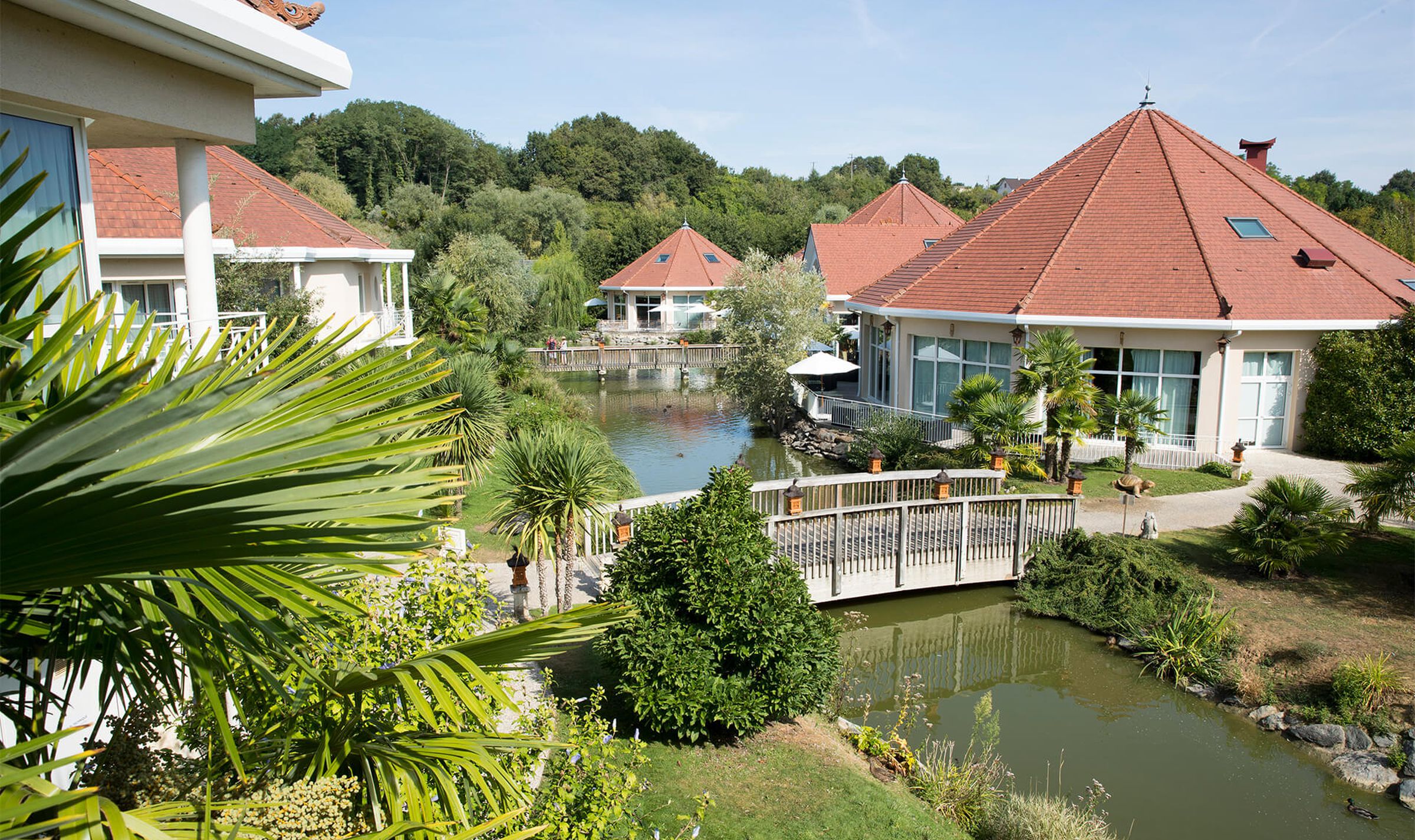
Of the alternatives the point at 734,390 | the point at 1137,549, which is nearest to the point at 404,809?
the point at 1137,549

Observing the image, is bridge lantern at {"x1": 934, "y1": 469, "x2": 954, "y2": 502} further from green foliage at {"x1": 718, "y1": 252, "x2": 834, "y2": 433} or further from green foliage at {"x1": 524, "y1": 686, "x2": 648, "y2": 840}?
green foliage at {"x1": 718, "y1": 252, "x2": 834, "y2": 433}

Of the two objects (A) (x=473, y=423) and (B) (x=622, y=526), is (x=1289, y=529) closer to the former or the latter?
(B) (x=622, y=526)

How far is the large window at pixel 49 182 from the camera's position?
4812 millimetres

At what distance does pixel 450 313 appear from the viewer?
2602cm

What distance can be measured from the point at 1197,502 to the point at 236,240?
19726mm

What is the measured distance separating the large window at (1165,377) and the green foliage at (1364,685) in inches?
410

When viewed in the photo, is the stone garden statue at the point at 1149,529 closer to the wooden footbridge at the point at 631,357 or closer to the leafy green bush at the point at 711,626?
the leafy green bush at the point at 711,626

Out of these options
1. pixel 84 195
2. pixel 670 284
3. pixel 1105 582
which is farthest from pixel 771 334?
pixel 670 284

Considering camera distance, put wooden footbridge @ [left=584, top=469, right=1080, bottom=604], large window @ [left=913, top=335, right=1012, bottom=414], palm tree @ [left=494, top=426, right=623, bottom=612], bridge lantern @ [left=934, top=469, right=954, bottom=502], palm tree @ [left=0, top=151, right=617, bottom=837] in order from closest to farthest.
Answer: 1. palm tree @ [left=0, top=151, right=617, bottom=837]
2. palm tree @ [left=494, top=426, right=623, bottom=612]
3. wooden footbridge @ [left=584, top=469, right=1080, bottom=604]
4. bridge lantern @ [left=934, top=469, right=954, bottom=502]
5. large window @ [left=913, top=335, right=1012, bottom=414]

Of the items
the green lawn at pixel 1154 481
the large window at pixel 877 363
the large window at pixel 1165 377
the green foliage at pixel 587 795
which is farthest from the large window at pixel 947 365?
the green foliage at pixel 587 795

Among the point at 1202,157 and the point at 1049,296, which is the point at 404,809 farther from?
the point at 1202,157

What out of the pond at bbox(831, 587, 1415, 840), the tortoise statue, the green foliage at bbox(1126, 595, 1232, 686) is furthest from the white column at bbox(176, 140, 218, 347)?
the tortoise statue

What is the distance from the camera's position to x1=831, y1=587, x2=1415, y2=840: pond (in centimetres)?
903

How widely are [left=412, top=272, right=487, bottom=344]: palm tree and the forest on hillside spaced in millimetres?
113
